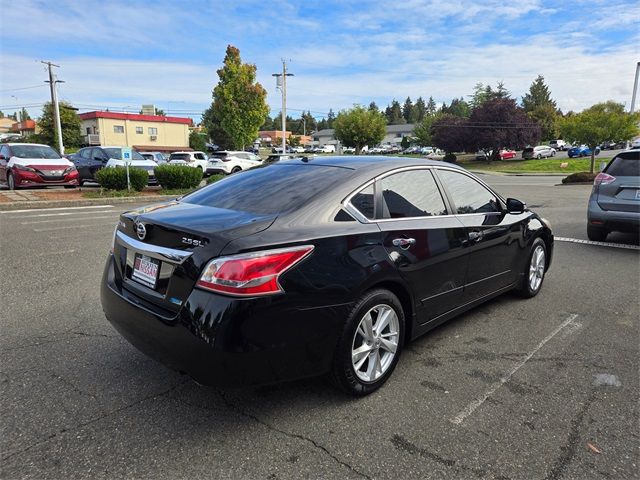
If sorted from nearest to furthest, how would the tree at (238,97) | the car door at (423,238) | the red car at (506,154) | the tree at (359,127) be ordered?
the car door at (423,238) → the tree at (238,97) → the red car at (506,154) → the tree at (359,127)

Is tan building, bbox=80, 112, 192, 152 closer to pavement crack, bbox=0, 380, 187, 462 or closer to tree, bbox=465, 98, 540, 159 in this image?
tree, bbox=465, 98, 540, 159

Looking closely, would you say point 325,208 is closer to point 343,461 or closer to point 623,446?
point 343,461

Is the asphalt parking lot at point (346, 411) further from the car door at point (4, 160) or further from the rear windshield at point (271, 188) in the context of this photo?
the car door at point (4, 160)

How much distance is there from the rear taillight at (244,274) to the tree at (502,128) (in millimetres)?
48841

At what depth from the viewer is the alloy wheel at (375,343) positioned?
2908 mm

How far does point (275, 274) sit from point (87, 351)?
203 cm

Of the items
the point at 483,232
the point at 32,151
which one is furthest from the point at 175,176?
the point at 483,232

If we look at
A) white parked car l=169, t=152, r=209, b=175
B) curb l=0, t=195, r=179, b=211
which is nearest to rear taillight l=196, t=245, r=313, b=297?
curb l=0, t=195, r=179, b=211

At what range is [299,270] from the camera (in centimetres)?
254

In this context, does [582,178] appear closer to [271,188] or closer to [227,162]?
[227,162]

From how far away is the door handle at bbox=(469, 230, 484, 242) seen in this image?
3825 mm

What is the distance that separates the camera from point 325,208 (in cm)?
290

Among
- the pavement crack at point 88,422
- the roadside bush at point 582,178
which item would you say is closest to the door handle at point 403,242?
the pavement crack at point 88,422

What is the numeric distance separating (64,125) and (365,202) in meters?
57.5
